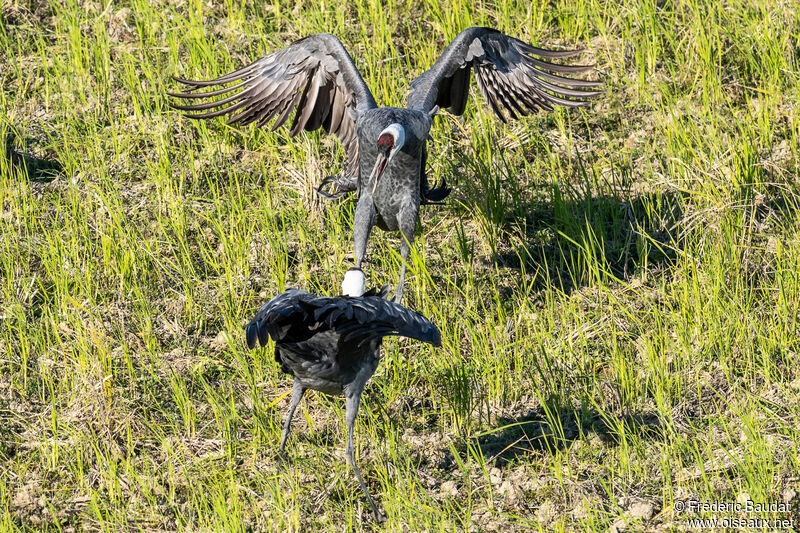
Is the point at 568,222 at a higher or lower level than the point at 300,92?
lower

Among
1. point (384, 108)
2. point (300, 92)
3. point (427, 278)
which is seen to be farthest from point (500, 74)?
point (427, 278)

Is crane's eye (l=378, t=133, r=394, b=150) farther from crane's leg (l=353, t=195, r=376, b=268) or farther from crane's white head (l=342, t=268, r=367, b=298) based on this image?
crane's white head (l=342, t=268, r=367, b=298)

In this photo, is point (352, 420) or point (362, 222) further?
point (362, 222)

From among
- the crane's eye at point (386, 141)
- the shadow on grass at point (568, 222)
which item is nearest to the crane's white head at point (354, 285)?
the crane's eye at point (386, 141)

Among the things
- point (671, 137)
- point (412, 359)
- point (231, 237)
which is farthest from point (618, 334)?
point (231, 237)

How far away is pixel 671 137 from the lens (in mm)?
6262

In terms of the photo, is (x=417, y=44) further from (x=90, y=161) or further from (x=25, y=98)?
(x=25, y=98)

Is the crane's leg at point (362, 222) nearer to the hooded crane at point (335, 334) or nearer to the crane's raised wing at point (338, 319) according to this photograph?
the hooded crane at point (335, 334)

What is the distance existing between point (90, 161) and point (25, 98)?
1116 mm

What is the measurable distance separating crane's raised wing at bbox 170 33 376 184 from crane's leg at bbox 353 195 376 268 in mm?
451

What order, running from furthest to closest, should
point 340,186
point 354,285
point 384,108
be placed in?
1. point 340,186
2. point 384,108
3. point 354,285

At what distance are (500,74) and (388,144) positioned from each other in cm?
115

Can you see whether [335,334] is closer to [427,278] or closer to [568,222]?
[427,278]

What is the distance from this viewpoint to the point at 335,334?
4.26 metres
